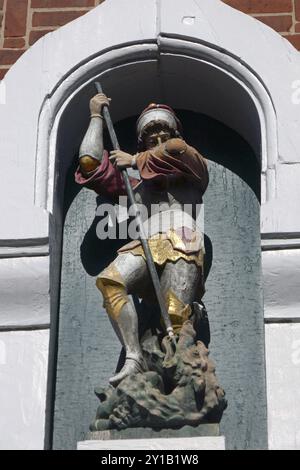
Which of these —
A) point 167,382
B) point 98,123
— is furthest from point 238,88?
point 167,382

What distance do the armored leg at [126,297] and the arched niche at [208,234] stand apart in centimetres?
26

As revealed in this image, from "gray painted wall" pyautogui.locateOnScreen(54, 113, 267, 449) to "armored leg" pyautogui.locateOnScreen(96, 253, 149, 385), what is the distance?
0.27 m

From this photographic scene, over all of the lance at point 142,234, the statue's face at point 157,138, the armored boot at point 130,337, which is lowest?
the armored boot at point 130,337

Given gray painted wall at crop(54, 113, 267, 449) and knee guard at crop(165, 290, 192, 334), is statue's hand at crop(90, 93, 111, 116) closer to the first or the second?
gray painted wall at crop(54, 113, 267, 449)

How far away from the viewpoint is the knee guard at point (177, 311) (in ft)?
17.3

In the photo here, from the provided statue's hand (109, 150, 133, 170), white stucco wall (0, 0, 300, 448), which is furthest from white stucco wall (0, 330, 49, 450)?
statue's hand (109, 150, 133, 170)

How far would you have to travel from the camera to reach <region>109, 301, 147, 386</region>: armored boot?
519 cm

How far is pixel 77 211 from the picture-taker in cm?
586

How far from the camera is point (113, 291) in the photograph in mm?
5312

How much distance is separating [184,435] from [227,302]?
699 mm

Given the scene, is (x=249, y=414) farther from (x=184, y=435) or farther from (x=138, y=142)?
(x=138, y=142)

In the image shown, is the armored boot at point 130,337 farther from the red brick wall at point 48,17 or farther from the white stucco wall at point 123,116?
the red brick wall at point 48,17

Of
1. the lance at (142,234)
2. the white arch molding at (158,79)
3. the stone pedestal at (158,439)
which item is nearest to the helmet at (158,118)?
the lance at (142,234)

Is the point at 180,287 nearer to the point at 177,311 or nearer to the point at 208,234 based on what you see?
the point at 177,311
